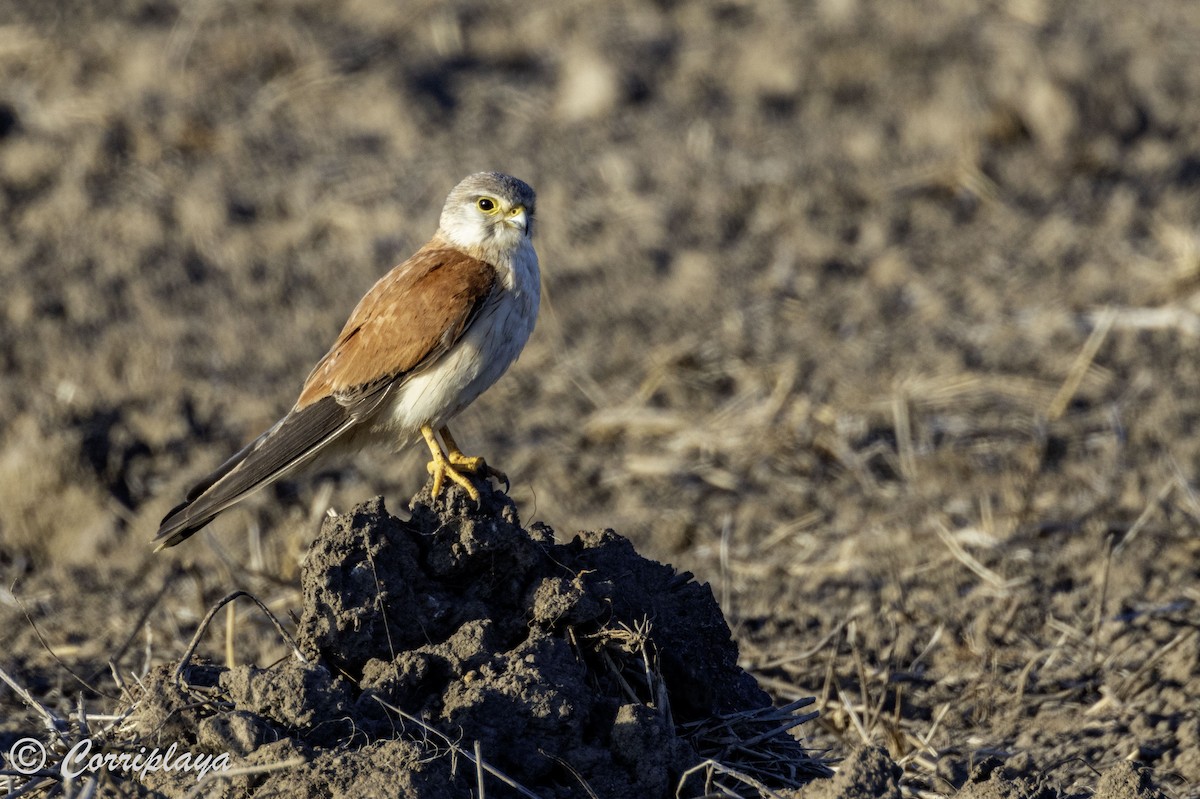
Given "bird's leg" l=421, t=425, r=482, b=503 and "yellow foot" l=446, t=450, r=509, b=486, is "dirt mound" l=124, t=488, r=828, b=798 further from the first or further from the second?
"yellow foot" l=446, t=450, r=509, b=486

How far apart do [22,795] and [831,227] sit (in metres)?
6.99

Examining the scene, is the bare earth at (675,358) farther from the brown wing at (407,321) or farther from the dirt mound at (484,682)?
the brown wing at (407,321)

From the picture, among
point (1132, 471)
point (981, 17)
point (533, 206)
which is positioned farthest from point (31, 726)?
point (981, 17)

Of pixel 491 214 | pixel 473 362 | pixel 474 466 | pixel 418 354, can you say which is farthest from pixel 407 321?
pixel 474 466

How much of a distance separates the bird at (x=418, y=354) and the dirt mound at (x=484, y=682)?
569 millimetres

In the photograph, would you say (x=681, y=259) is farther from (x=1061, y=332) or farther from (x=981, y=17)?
(x=981, y=17)

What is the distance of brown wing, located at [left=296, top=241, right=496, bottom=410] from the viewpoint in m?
4.91

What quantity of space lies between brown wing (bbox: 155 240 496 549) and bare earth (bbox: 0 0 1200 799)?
2.24 ft

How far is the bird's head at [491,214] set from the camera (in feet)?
17.0

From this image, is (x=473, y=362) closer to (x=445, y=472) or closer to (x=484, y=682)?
(x=445, y=472)

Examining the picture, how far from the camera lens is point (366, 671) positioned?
397 cm

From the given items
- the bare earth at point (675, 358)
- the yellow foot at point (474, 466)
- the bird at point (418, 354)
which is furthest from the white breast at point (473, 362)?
the bare earth at point (675, 358)

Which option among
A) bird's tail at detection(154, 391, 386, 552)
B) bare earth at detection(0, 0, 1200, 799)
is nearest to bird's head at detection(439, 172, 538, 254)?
bird's tail at detection(154, 391, 386, 552)

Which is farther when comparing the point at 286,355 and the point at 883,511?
the point at 286,355
